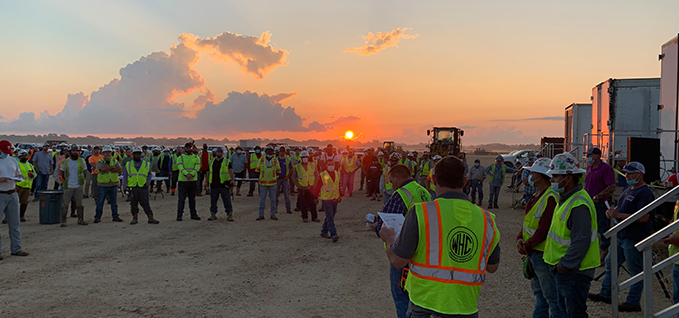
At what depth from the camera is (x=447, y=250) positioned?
8.20 ft

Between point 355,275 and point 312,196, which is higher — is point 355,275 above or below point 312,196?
below

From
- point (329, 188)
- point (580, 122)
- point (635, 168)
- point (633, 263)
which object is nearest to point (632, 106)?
point (580, 122)

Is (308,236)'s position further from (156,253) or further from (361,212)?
(361,212)

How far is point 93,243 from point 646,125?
15.0 metres

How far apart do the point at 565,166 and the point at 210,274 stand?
5.56 m

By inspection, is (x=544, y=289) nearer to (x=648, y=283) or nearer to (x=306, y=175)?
(x=648, y=283)

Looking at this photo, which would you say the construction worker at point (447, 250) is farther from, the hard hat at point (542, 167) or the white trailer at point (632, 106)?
the white trailer at point (632, 106)

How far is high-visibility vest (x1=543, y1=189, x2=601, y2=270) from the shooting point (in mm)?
3553

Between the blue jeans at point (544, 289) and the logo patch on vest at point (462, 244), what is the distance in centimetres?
178

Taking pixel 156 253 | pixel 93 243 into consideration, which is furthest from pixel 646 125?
pixel 93 243

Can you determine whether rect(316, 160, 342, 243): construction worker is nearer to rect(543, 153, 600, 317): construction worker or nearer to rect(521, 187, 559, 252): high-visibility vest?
rect(521, 187, 559, 252): high-visibility vest

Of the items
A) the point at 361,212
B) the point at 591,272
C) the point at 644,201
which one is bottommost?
the point at 361,212

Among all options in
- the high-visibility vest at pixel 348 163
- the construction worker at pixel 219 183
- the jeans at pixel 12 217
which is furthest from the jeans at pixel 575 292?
the high-visibility vest at pixel 348 163

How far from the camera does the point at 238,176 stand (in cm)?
1864
